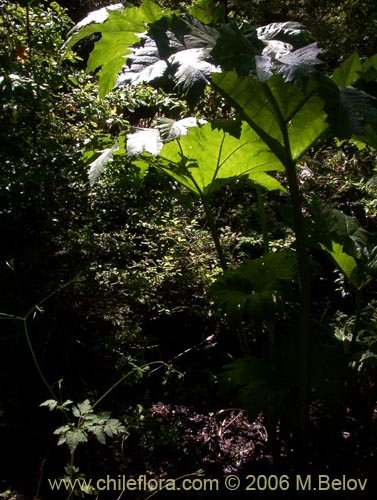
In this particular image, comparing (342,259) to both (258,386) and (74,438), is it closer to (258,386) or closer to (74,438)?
(258,386)

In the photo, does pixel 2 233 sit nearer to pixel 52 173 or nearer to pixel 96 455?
pixel 52 173

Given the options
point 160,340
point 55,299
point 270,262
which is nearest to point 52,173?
point 55,299

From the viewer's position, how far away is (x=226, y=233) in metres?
3.27

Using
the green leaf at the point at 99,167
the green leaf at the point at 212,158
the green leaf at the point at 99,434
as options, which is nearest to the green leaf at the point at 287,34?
the green leaf at the point at 212,158

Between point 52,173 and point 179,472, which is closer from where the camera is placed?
point 179,472

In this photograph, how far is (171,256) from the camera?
10.0ft

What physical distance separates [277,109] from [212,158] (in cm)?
44

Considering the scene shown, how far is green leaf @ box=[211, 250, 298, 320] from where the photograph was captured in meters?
1.80

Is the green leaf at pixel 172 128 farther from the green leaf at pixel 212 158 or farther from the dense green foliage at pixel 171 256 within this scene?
the green leaf at pixel 212 158

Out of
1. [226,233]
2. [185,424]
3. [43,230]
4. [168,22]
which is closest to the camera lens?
[168,22]

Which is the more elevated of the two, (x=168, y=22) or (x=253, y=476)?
(x=168, y=22)

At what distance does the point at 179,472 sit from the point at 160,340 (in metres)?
0.96

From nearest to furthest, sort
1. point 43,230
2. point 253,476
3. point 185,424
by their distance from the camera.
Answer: point 253,476, point 185,424, point 43,230

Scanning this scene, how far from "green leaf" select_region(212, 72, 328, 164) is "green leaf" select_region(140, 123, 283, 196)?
0.65 feet
